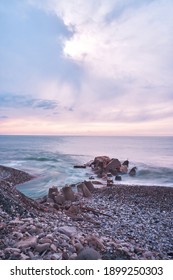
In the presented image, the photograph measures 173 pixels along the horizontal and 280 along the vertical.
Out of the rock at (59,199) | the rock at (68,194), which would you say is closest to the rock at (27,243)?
the rock at (59,199)

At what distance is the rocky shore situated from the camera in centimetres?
577

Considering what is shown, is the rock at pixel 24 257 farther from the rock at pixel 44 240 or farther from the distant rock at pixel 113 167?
the distant rock at pixel 113 167

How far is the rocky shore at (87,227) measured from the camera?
5770mm

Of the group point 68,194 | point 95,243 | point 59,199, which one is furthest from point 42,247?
point 68,194

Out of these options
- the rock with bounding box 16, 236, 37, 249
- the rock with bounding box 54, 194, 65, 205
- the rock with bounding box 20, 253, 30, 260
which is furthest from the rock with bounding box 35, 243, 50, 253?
the rock with bounding box 54, 194, 65, 205

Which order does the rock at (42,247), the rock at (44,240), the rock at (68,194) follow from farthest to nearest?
the rock at (68,194) → the rock at (44,240) → the rock at (42,247)

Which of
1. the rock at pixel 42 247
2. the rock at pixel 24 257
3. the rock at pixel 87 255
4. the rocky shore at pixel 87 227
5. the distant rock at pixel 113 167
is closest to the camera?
the rock at pixel 24 257

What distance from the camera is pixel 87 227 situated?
352 inches

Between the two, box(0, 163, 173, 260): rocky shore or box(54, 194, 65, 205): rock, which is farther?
box(54, 194, 65, 205): rock

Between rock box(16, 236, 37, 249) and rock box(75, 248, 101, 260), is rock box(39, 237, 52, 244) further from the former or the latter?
rock box(75, 248, 101, 260)

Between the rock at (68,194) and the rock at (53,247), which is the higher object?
the rock at (53,247)
